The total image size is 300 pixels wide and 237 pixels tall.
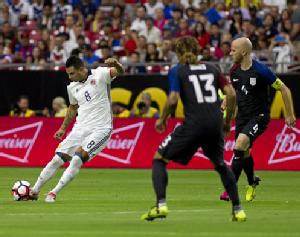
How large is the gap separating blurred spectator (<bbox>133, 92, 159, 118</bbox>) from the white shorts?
10875 millimetres

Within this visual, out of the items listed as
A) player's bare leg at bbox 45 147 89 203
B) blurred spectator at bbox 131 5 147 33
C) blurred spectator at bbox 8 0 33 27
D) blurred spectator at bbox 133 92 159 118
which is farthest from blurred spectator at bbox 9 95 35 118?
player's bare leg at bbox 45 147 89 203

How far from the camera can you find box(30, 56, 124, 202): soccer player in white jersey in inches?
685

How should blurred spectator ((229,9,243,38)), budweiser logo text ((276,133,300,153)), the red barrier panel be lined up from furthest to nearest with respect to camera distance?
1. blurred spectator ((229,9,243,38))
2. the red barrier panel
3. budweiser logo text ((276,133,300,153))

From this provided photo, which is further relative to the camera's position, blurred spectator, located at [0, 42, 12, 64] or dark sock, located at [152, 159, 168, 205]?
blurred spectator, located at [0, 42, 12, 64]

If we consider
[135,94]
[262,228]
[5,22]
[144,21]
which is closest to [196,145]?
[262,228]

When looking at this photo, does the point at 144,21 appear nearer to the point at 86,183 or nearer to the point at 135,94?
the point at 135,94

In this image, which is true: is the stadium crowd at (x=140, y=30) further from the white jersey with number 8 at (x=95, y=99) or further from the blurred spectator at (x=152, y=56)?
the white jersey with number 8 at (x=95, y=99)

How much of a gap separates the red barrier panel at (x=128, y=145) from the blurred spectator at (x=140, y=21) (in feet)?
17.6

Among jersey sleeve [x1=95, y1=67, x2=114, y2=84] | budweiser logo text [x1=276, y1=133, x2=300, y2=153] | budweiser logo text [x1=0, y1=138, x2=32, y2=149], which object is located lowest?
budweiser logo text [x1=276, y1=133, x2=300, y2=153]

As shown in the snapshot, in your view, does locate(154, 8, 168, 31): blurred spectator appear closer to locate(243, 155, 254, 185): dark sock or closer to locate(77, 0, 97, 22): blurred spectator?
locate(77, 0, 97, 22): blurred spectator

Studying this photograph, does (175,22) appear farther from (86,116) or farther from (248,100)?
(86,116)

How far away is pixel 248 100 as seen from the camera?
58.7 feet

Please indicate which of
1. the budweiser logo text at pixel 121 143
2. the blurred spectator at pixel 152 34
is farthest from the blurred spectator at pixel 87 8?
the budweiser logo text at pixel 121 143

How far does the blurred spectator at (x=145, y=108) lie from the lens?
28.6 metres
